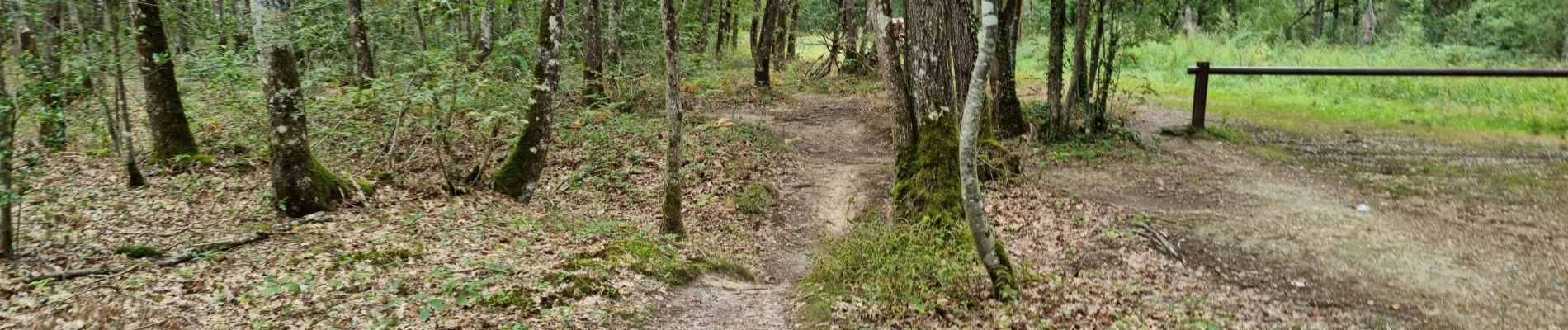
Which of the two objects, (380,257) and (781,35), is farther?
(781,35)

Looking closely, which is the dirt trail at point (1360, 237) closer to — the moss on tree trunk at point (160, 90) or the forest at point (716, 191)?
the forest at point (716, 191)

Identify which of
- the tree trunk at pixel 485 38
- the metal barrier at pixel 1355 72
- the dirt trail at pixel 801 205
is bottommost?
the dirt trail at pixel 801 205

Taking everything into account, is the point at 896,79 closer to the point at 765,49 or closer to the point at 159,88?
the point at 159,88

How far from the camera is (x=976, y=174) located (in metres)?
5.59

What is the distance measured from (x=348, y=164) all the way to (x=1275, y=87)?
1825 cm

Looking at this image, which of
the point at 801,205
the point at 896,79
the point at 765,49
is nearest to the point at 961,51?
the point at 896,79

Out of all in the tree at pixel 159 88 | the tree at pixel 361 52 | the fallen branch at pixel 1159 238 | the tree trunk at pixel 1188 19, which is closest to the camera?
the fallen branch at pixel 1159 238

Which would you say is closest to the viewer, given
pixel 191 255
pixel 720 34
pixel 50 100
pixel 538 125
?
pixel 191 255

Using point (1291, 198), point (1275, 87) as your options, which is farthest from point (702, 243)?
point (1275, 87)

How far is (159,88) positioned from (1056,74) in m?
11.4

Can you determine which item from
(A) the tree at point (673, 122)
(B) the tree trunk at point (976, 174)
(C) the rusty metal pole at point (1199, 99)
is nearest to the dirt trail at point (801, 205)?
(A) the tree at point (673, 122)

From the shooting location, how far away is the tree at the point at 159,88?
8.56 metres

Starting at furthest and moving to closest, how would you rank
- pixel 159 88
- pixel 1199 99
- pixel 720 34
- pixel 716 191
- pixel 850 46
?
pixel 720 34 → pixel 850 46 → pixel 1199 99 → pixel 716 191 → pixel 159 88

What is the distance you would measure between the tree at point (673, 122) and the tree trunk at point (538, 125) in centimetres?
143
